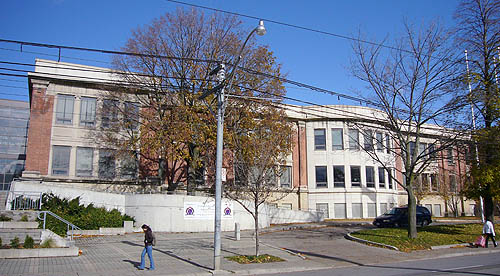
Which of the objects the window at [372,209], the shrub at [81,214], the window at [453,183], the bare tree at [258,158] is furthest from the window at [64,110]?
the window at [453,183]

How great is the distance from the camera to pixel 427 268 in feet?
43.9

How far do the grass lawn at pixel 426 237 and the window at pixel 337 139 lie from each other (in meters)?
16.2

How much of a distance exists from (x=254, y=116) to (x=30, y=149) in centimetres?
1763

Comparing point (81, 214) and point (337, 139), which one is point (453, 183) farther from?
point (81, 214)

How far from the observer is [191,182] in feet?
89.0

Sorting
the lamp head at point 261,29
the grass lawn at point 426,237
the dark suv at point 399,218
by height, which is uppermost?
the lamp head at point 261,29

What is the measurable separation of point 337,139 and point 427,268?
27262 millimetres

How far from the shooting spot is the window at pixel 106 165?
31.3 metres

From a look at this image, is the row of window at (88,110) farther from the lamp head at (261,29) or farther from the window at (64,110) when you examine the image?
the lamp head at (261,29)

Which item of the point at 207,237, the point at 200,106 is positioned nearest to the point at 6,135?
the point at 200,106

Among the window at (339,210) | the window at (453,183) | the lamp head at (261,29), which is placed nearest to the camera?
the lamp head at (261,29)

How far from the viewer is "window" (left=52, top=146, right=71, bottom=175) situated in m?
30.2

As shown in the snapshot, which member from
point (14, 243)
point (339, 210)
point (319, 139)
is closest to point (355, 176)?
point (339, 210)

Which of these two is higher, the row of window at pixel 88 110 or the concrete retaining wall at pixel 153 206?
the row of window at pixel 88 110
